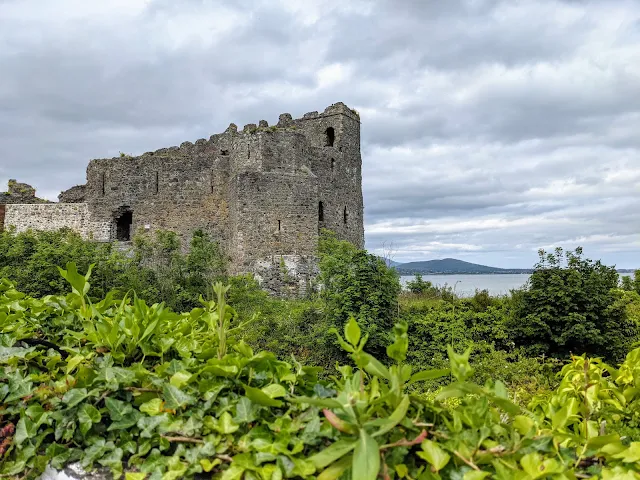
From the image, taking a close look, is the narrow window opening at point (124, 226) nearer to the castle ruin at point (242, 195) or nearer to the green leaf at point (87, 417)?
the castle ruin at point (242, 195)

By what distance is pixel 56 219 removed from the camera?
22016 mm

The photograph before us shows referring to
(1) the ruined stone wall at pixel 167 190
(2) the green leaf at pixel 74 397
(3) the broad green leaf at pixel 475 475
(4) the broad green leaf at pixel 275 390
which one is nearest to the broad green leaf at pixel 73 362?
(2) the green leaf at pixel 74 397

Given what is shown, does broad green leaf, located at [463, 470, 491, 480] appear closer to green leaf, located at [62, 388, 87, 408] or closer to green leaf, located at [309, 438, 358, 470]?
green leaf, located at [309, 438, 358, 470]

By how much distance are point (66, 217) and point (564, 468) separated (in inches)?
964

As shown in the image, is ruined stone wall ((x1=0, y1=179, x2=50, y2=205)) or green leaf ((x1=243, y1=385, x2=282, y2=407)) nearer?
green leaf ((x1=243, y1=385, x2=282, y2=407))

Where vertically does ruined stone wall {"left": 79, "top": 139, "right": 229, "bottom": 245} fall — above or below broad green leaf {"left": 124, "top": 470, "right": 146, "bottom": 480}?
above

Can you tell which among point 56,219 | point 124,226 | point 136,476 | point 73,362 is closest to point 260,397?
point 136,476

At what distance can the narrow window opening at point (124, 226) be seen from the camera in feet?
73.8

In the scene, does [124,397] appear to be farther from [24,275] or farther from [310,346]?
[24,275]

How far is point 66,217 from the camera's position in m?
22.1

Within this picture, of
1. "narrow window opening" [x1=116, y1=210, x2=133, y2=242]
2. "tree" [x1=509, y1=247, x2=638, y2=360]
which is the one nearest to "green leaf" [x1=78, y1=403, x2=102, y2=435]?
"tree" [x1=509, y1=247, x2=638, y2=360]

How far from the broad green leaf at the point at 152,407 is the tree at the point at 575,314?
14215mm

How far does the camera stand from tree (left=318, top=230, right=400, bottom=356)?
13.5 m

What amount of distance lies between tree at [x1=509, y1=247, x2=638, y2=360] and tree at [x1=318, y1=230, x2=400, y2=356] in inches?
166
